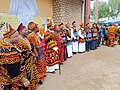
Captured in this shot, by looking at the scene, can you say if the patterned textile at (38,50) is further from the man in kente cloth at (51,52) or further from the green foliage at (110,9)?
the green foliage at (110,9)

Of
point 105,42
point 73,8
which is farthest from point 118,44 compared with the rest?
point 73,8

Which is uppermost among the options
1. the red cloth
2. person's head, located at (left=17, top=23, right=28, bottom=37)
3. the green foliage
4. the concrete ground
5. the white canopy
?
the green foliage

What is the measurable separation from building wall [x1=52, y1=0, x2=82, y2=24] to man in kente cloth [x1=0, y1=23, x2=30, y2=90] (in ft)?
18.6

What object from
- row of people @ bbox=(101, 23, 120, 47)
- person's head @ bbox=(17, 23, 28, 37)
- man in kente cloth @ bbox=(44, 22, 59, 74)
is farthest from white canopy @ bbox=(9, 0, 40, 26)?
row of people @ bbox=(101, 23, 120, 47)

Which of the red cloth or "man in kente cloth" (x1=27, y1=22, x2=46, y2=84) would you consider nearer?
"man in kente cloth" (x1=27, y1=22, x2=46, y2=84)

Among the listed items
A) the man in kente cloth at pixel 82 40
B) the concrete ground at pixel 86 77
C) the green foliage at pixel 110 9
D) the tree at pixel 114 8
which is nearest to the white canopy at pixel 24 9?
the man in kente cloth at pixel 82 40

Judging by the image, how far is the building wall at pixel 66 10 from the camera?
27.8ft

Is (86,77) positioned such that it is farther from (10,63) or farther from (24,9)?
(24,9)

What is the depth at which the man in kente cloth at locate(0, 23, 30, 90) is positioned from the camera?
9.22 feet

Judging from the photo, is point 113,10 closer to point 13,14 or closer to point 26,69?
point 13,14

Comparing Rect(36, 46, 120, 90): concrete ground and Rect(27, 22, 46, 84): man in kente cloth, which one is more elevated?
Rect(27, 22, 46, 84): man in kente cloth

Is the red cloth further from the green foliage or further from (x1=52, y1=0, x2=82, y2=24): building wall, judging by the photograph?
the green foliage

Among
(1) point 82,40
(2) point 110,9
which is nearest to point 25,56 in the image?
(1) point 82,40

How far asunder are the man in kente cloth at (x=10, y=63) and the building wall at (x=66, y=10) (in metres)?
5.66
